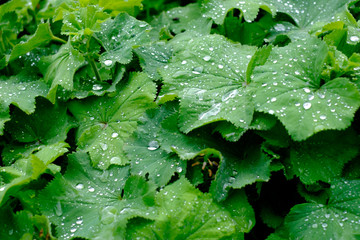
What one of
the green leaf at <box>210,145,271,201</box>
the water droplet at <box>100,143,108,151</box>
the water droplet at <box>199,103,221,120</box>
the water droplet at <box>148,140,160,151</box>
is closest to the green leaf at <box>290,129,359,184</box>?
the green leaf at <box>210,145,271,201</box>

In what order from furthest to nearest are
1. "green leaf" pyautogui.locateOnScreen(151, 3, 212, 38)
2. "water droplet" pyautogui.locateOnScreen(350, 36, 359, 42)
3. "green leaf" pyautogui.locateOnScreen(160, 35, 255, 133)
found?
"green leaf" pyautogui.locateOnScreen(151, 3, 212, 38) → "water droplet" pyautogui.locateOnScreen(350, 36, 359, 42) → "green leaf" pyautogui.locateOnScreen(160, 35, 255, 133)

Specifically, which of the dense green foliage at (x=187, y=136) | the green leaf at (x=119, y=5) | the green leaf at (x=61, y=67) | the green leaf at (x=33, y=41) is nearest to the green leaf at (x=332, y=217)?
the dense green foliage at (x=187, y=136)

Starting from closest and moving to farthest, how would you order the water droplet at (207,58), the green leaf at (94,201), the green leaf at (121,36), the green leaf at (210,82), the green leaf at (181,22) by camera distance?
the green leaf at (94,201)
the green leaf at (210,82)
the water droplet at (207,58)
the green leaf at (121,36)
the green leaf at (181,22)

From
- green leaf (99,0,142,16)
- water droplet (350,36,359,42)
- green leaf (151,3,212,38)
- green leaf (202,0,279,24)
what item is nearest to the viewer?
water droplet (350,36,359,42)

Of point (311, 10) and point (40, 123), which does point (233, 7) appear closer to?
point (311, 10)

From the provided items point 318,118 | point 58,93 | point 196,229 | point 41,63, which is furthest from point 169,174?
point 41,63

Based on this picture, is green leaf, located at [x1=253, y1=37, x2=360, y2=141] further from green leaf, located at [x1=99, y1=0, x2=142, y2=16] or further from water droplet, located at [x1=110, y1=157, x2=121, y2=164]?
green leaf, located at [x1=99, y1=0, x2=142, y2=16]

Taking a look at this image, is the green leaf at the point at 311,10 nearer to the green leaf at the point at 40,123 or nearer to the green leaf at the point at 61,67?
the green leaf at the point at 61,67

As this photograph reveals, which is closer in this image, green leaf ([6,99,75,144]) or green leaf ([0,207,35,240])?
green leaf ([0,207,35,240])
